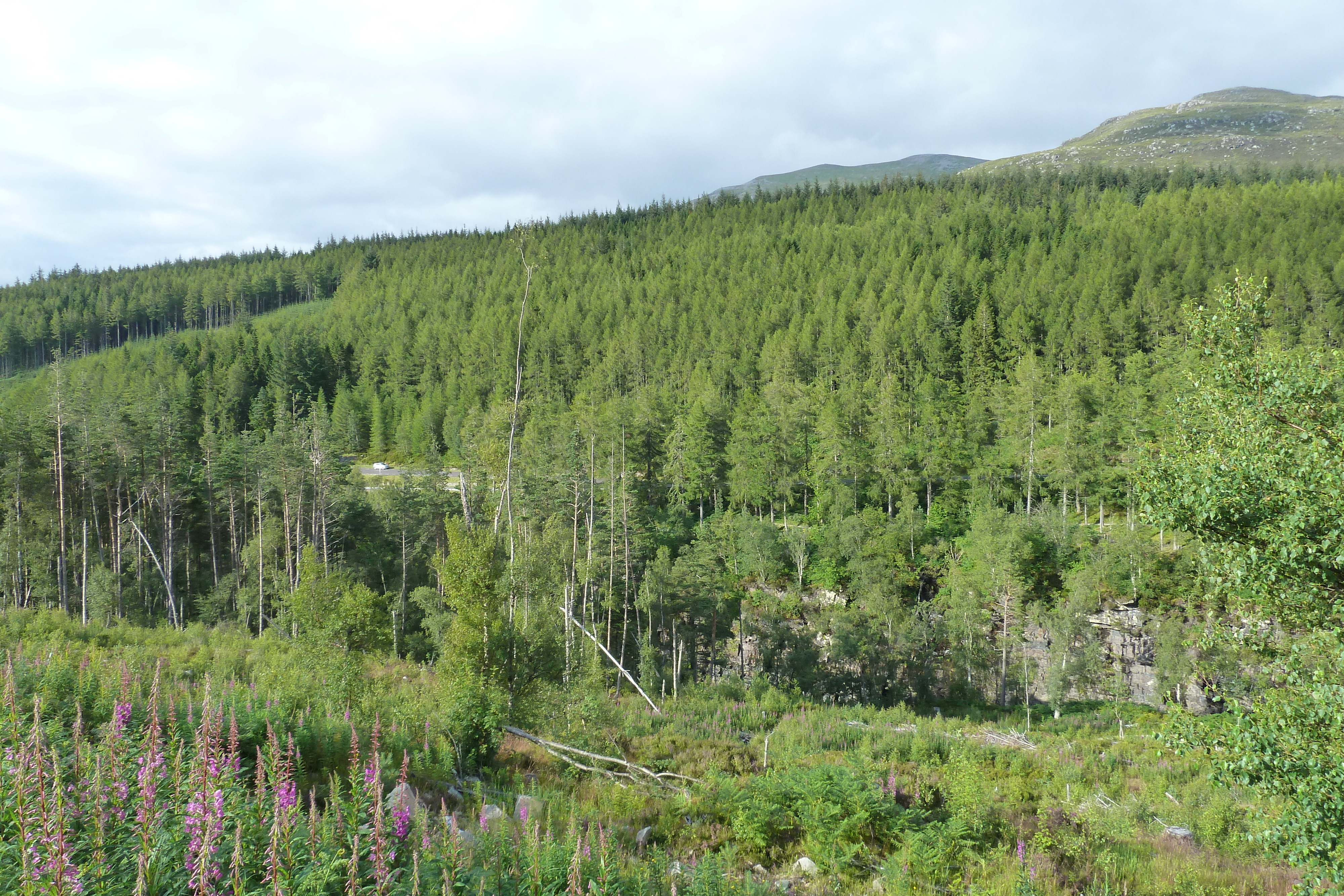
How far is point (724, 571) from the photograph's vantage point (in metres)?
48.1

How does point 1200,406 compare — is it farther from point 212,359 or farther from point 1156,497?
point 212,359

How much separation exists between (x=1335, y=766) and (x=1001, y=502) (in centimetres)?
5399

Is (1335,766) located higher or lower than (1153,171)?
lower

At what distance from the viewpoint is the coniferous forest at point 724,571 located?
265 inches

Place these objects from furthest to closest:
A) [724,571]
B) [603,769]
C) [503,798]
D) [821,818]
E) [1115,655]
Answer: [724,571] → [1115,655] → [603,769] → [821,818] → [503,798]

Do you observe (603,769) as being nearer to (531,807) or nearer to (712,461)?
(531,807)

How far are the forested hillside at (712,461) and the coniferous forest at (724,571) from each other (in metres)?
0.46

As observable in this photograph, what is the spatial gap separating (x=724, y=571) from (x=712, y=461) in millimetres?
15878

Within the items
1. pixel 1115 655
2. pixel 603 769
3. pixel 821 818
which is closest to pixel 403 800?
pixel 821 818

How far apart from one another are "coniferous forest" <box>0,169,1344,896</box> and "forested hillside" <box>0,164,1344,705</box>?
462mm

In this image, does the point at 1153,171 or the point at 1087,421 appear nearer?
the point at 1087,421

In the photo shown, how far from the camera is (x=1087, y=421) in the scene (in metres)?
54.0

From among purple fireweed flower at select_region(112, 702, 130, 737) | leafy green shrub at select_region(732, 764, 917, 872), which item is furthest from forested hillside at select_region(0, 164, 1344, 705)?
purple fireweed flower at select_region(112, 702, 130, 737)

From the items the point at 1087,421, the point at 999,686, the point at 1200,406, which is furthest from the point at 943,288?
the point at 1200,406
